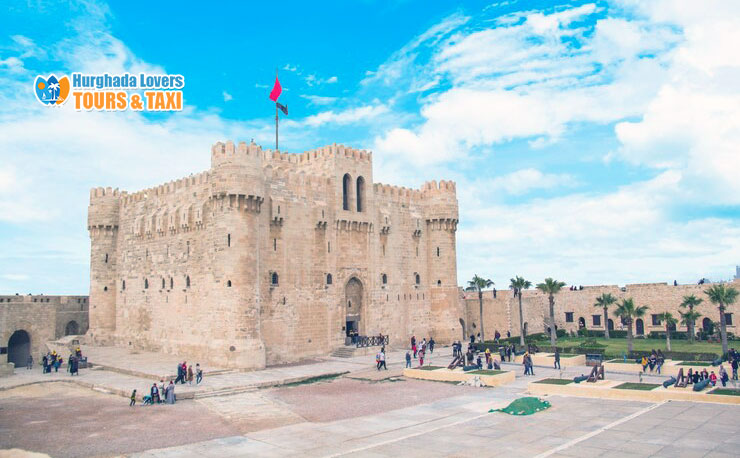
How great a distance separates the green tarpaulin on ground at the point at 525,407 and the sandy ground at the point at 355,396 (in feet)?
14.1

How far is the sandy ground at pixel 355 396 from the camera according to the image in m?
22.8

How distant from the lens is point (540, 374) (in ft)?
101

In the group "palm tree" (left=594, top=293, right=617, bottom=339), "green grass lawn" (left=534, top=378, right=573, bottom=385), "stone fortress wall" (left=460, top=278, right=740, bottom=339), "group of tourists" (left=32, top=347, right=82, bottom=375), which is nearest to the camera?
"green grass lawn" (left=534, top=378, right=573, bottom=385)

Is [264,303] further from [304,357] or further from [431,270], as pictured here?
[431,270]

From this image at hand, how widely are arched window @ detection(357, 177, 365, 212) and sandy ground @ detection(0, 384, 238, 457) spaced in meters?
21.3

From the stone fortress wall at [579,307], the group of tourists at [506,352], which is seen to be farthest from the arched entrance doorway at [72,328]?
the group of tourists at [506,352]

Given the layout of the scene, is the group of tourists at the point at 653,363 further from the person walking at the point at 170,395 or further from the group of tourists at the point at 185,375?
the person walking at the point at 170,395

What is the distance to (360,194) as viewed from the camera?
4288 cm

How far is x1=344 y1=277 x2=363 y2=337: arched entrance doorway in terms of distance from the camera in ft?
136

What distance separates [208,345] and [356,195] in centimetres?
1536

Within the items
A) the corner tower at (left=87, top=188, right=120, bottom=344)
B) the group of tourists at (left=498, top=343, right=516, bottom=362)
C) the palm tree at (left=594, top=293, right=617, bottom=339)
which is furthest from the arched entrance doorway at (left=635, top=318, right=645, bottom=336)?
the corner tower at (left=87, top=188, right=120, bottom=344)

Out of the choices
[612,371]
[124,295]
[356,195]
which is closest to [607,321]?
[612,371]

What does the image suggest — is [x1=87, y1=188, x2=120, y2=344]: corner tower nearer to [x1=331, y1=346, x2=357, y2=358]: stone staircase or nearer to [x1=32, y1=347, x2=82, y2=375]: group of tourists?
[x1=32, y1=347, x2=82, y2=375]: group of tourists

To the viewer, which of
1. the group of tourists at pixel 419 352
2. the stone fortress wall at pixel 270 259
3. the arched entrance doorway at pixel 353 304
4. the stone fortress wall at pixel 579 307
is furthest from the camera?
the stone fortress wall at pixel 579 307
